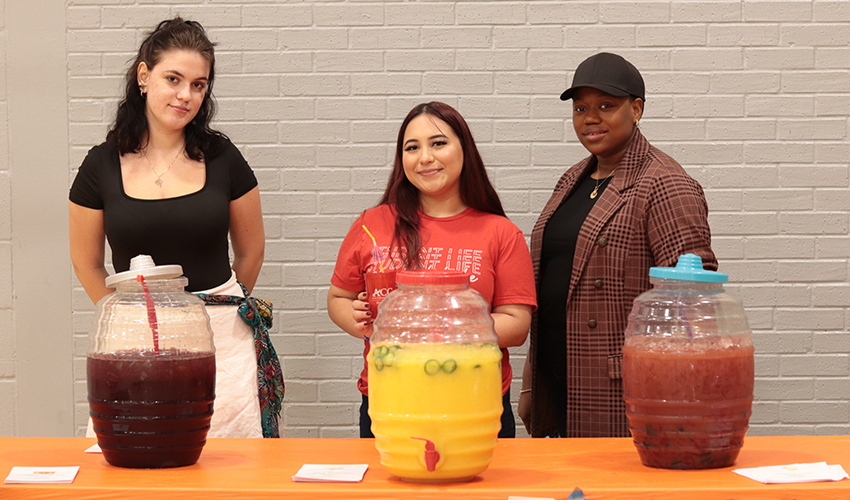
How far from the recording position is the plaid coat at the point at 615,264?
2123 millimetres

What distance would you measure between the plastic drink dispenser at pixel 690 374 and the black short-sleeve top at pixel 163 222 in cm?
132

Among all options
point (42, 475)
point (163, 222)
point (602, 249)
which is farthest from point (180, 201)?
point (602, 249)

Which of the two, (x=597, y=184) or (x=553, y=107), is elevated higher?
(x=553, y=107)

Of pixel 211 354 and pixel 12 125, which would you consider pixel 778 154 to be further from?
pixel 12 125

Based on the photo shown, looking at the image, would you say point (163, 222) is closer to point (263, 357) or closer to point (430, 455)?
point (263, 357)

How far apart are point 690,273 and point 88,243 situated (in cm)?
170

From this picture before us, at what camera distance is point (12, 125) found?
10.2 feet

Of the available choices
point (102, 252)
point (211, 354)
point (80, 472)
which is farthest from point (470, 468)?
point (102, 252)

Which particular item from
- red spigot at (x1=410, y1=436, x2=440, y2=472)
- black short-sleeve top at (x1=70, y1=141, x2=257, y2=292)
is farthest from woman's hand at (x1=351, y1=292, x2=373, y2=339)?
red spigot at (x1=410, y1=436, x2=440, y2=472)

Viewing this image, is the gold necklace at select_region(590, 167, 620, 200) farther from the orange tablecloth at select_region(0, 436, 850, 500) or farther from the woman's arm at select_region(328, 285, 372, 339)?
the orange tablecloth at select_region(0, 436, 850, 500)

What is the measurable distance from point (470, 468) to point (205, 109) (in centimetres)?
158

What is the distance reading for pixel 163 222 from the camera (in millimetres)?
2170

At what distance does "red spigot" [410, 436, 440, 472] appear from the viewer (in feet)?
3.83

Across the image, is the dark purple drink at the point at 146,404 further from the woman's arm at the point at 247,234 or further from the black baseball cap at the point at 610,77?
the black baseball cap at the point at 610,77
